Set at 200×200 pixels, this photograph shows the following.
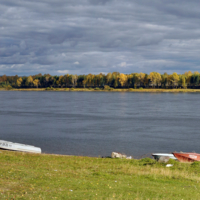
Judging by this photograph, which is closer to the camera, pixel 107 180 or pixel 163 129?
pixel 107 180

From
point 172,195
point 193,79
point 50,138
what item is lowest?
point 50,138

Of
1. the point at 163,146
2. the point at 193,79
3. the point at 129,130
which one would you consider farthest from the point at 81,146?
the point at 193,79

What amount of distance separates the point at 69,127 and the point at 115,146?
15.8 metres

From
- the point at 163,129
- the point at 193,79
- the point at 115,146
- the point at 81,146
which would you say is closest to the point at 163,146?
the point at 115,146

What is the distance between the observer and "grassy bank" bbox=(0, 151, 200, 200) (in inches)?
442

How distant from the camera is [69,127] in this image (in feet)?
155

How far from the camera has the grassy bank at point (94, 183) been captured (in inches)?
442

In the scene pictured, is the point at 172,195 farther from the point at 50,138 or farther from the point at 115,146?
the point at 50,138

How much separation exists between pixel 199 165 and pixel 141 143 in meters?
15.0

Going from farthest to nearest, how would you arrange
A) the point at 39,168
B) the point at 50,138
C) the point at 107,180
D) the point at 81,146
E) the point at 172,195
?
the point at 50,138 < the point at 81,146 < the point at 39,168 < the point at 107,180 < the point at 172,195

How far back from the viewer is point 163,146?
33312 millimetres

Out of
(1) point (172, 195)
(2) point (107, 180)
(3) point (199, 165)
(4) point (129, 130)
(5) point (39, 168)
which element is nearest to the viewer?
(1) point (172, 195)

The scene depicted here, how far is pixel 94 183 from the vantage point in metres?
13.2

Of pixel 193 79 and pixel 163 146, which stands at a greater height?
pixel 193 79
